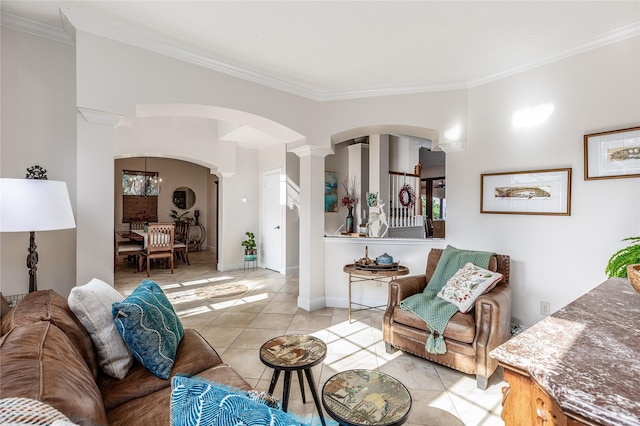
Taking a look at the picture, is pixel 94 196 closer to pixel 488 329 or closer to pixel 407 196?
pixel 488 329

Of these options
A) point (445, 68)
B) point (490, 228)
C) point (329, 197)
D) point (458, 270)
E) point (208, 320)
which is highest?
point (445, 68)

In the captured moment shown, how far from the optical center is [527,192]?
3.05 m

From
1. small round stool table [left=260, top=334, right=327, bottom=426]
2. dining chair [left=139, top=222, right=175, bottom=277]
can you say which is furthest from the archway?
small round stool table [left=260, top=334, right=327, bottom=426]

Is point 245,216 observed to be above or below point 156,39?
below

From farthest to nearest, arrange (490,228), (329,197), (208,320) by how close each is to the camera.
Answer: (329,197)
(208,320)
(490,228)

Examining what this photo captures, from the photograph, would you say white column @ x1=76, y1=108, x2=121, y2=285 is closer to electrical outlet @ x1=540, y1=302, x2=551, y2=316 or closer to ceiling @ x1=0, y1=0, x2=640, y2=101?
ceiling @ x1=0, y1=0, x2=640, y2=101

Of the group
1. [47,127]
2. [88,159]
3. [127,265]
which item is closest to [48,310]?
[88,159]

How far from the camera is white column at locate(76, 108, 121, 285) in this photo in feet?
7.82

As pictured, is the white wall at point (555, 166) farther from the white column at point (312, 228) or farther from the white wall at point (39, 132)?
the white wall at point (39, 132)

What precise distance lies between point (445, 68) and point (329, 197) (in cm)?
371

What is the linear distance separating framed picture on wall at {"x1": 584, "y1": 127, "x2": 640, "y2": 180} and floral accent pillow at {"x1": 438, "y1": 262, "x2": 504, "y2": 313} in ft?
Answer: 4.20

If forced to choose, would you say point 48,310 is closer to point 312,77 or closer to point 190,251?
point 312,77

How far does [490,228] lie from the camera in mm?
3307

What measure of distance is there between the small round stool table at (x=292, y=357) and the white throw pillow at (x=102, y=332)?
2.24ft
